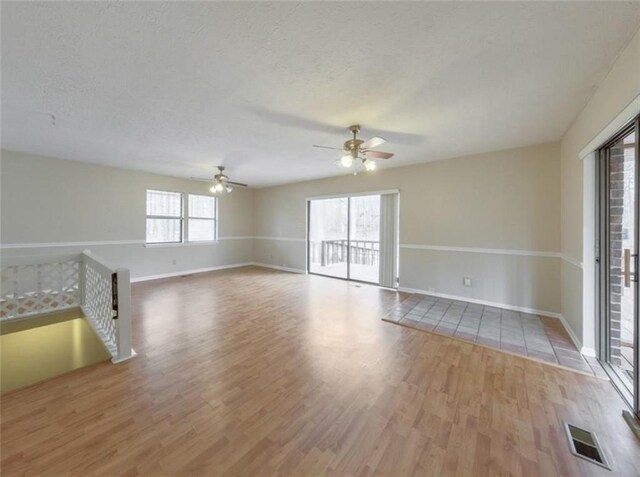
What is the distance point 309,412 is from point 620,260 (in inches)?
121

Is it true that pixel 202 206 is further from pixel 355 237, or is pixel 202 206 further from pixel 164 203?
pixel 355 237

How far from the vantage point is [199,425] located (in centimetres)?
163

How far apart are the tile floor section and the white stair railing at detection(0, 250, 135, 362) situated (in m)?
3.16

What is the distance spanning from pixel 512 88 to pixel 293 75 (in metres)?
1.96

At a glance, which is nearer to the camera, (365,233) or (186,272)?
(365,233)

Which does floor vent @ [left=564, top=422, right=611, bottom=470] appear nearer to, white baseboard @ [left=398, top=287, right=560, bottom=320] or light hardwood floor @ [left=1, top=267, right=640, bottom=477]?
light hardwood floor @ [left=1, top=267, right=640, bottom=477]

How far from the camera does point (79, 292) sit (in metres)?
3.84

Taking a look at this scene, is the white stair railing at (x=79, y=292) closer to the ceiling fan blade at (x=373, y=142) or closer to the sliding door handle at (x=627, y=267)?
the ceiling fan blade at (x=373, y=142)

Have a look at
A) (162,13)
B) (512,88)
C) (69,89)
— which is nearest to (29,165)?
(69,89)

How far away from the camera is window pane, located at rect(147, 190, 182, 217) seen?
19.2ft

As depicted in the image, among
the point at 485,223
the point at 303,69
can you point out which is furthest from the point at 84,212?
the point at 485,223

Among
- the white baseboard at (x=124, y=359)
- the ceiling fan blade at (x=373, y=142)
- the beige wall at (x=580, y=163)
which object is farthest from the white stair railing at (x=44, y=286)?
the beige wall at (x=580, y=163)

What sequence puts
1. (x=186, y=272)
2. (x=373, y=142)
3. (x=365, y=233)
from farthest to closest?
1. (x=186, y=272)
2. (x=365, y=233)
3. (x=373, y=142)

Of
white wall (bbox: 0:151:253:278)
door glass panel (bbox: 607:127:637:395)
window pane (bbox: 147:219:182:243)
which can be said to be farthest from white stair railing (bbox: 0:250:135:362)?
door glass panel (bbox: 607:127:637:395)
